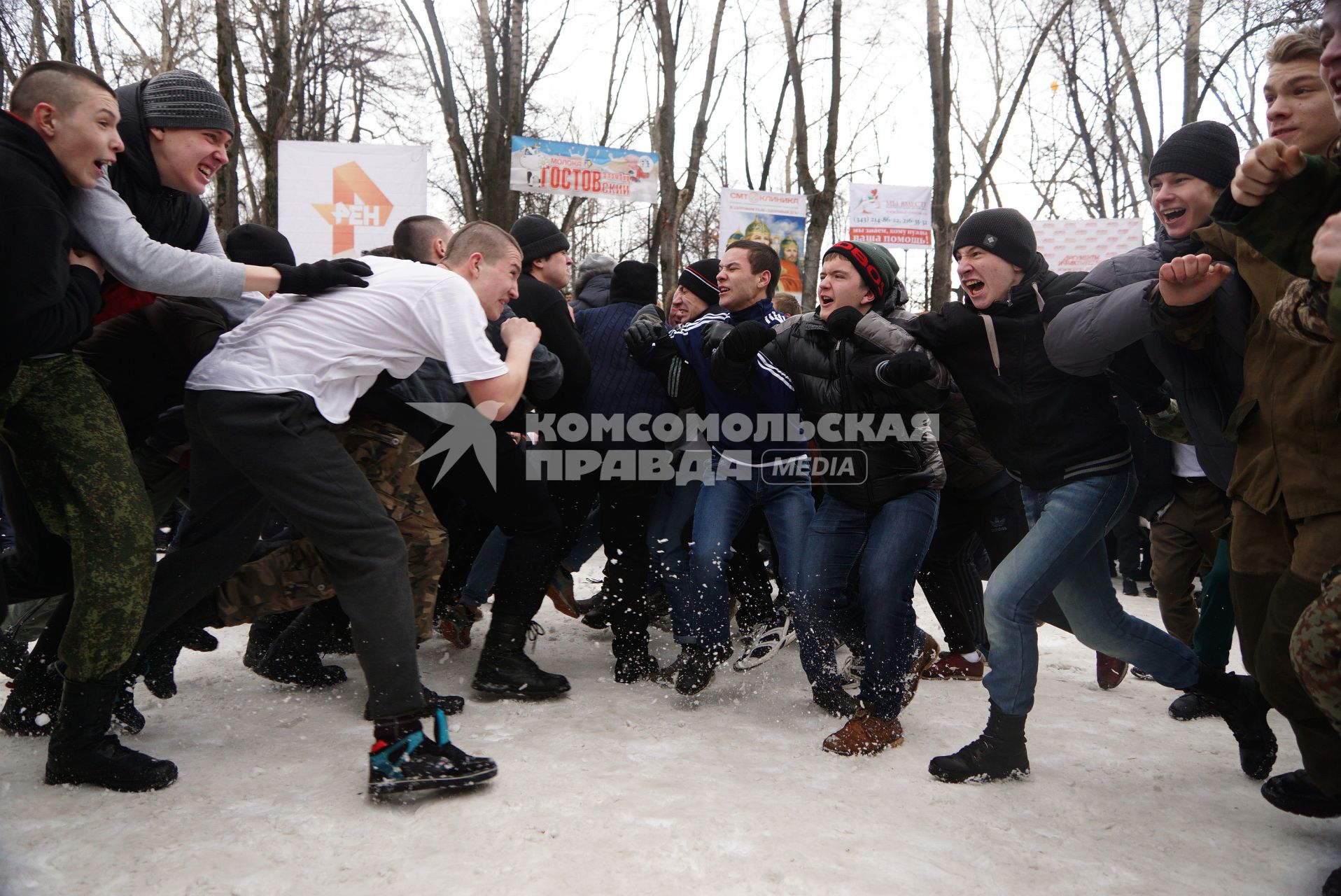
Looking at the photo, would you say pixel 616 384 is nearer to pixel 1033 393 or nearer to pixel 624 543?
pixel 624 543

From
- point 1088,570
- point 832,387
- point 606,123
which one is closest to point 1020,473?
point 1088,570

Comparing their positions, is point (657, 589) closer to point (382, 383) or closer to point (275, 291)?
point (382, 383)

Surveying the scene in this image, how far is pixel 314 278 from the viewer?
2990 millimetres

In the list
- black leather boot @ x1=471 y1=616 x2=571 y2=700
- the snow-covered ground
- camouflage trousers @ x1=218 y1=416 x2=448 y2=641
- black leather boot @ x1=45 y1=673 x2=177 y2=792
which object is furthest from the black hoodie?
black leather boot @ x1=471 y1=616 x2=571 y2=700

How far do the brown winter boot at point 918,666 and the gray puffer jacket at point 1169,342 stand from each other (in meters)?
1.37

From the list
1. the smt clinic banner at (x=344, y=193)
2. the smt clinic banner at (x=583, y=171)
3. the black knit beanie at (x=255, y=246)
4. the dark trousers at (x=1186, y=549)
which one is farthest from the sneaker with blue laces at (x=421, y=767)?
the smt clinic banner at (x=583, y=171)

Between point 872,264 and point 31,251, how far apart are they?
9.31 ft

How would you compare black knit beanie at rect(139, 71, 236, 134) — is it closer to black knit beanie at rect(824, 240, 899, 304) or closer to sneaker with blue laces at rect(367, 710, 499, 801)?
sneaker with blue laces at rect(367, 710, 499, 801)

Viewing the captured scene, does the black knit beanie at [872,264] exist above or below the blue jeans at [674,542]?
above

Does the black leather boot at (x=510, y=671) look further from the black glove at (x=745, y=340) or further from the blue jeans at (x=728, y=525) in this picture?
the black glove at (x=745, y=340)

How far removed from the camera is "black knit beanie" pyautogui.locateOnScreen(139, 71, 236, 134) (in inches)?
118

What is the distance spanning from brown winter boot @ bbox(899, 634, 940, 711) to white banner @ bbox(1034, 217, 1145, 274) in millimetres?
7442

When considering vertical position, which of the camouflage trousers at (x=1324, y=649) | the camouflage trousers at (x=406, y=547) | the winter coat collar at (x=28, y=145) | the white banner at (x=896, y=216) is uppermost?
the white banner at (x=896, y=216)

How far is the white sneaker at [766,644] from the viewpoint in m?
4.45
